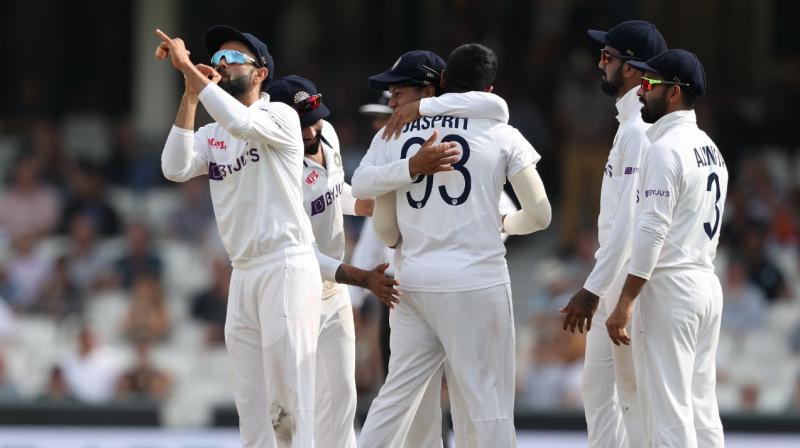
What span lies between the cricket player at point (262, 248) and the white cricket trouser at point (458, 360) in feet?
1.14

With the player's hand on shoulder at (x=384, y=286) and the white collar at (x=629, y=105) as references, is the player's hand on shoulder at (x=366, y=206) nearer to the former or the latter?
the player's hand on shoulder at (x=384, y=286)

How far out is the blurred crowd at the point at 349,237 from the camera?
12.4 meters

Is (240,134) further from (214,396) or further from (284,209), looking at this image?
(214,396)

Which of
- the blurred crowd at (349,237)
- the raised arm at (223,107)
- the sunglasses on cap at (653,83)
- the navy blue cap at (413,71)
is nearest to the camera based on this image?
the raised arm at (223,107)

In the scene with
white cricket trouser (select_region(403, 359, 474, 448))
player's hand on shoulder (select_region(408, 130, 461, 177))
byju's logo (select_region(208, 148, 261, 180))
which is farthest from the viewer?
white cricket trouser (select_region(403, 359, 474, 448))

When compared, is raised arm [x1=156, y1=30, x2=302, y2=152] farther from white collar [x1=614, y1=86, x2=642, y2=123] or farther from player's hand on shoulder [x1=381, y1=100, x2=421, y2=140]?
white collar [x1=614, y1=86, x2=642, y2=123]

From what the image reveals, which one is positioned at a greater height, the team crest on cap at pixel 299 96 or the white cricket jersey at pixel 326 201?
the team crest on cap at pixel 299 96

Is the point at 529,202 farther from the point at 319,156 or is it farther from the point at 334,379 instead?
the point at 334,379

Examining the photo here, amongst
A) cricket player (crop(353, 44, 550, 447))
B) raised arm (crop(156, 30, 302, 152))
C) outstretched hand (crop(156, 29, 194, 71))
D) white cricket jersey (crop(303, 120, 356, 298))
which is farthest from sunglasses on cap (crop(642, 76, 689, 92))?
outstretched hand (crop(156, 29, 194, 71))

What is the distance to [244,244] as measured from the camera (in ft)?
20.7

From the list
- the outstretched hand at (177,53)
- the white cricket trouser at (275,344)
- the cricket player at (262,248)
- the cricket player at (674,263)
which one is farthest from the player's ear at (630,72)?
the outstretched hand at (177,53)

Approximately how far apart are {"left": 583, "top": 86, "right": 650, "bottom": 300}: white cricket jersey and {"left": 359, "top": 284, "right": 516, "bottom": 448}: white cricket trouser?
435mm

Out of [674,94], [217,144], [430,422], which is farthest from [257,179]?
[674,94]

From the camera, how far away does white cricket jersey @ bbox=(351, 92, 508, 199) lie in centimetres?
632
